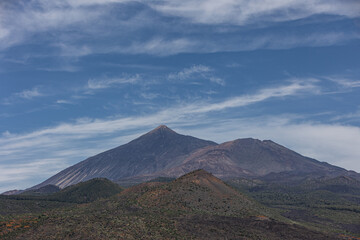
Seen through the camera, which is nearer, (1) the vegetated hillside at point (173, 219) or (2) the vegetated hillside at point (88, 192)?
(1) the vegetated hillside at point (173, 219)

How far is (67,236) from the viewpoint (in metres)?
69.7

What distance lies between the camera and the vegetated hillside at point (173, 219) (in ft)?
242

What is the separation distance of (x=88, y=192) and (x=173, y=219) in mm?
107812

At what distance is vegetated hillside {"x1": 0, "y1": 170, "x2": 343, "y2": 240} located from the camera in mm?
73619

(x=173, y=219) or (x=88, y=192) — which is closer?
(x=173, y=219)

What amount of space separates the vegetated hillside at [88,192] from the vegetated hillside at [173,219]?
5548 centimetres

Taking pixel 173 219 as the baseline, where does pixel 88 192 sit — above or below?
above

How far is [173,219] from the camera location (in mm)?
89250

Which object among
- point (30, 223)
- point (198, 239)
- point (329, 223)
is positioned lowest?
point (329, 223)

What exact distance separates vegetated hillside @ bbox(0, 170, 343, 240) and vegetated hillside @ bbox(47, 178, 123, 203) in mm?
55480

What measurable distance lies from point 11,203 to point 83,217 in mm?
73618

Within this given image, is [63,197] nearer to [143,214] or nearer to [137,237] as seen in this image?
[143,214]

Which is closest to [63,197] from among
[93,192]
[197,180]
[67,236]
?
[93,192]

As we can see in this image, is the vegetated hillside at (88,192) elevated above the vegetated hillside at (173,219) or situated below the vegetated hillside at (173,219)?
above
